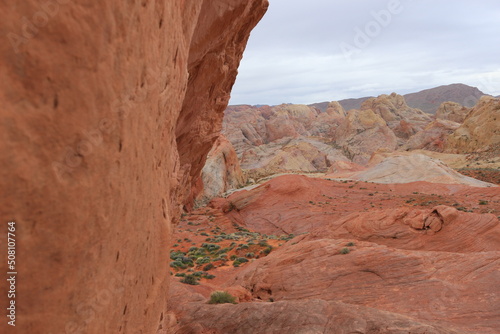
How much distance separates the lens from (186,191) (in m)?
17.8

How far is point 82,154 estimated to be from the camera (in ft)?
10.3

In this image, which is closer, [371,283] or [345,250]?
[371,283]

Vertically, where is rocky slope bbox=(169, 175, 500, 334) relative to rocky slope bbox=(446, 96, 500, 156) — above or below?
below

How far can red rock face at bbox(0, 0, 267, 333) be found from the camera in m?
2.61

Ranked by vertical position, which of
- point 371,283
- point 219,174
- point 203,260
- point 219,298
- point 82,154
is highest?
point 82,154

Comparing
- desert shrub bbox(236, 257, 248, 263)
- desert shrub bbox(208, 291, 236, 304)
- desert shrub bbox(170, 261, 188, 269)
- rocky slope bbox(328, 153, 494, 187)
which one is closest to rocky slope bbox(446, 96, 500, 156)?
rocky slope bbox(328, 153, 494, 187)

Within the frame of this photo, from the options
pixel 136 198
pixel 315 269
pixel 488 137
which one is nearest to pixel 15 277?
pixel 136 198

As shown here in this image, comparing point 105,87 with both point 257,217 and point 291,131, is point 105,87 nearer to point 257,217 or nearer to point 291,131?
point 257,217

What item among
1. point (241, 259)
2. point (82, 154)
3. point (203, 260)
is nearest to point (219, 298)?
point (82, 154)

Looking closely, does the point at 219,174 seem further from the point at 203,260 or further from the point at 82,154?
the point at 82,154

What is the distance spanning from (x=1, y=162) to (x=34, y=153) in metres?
0.27

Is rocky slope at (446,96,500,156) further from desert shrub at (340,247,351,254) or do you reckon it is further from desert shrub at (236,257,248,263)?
desert shrub at (340,247,351,254)

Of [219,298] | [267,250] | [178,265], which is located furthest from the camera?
[267,250]

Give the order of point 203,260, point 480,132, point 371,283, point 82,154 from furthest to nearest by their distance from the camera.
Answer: point 480,132, point 203,260, point 371,283, point 82,154
